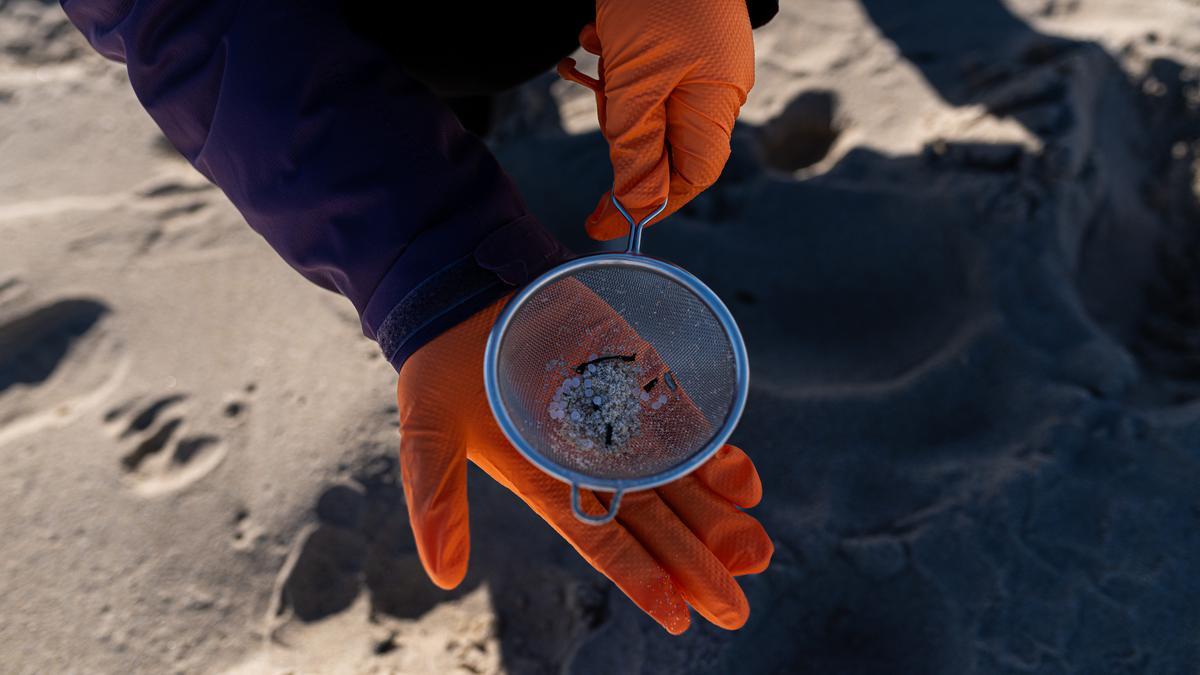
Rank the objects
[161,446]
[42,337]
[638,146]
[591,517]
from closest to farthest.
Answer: [591,517], [638,146], [161,446], [42,337]

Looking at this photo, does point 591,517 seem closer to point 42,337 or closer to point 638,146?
point 638,146

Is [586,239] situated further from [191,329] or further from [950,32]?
[950,32]

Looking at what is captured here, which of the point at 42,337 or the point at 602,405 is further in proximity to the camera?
the point at 42,337

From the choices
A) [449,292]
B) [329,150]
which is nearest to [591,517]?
[449,292]

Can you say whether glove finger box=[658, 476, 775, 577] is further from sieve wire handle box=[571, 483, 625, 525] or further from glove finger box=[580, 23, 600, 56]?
glove finger box=[580, 23, 600, 56]

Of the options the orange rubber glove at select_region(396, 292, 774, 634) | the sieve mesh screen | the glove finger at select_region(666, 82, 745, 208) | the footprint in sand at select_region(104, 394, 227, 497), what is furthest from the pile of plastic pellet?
the footprint in sand at select_region(104, 394, 227, 497)

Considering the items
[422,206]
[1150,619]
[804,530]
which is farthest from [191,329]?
[1150,619]

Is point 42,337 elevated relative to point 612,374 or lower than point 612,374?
lower
